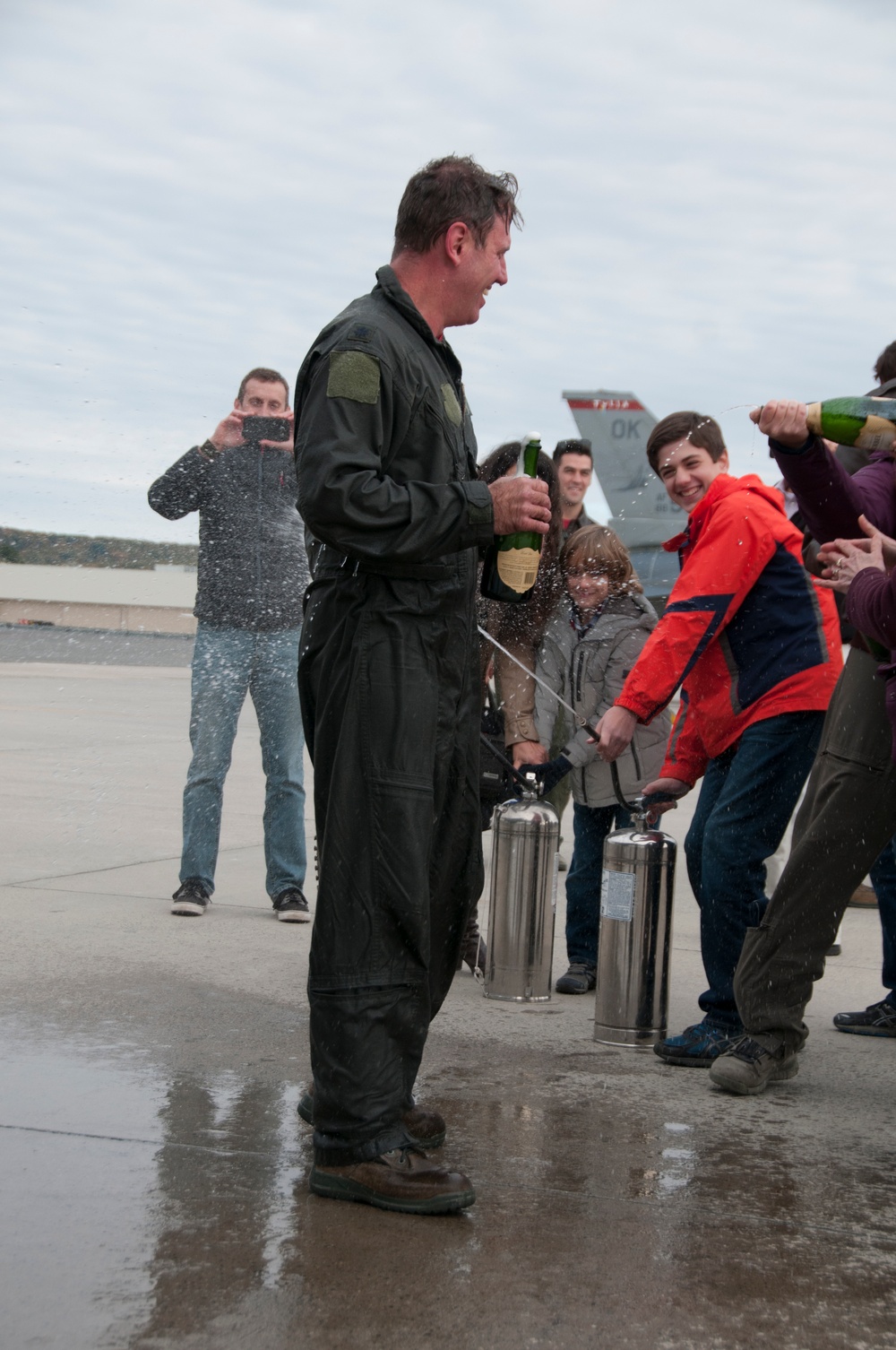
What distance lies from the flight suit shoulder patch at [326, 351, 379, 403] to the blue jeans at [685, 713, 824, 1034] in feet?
5.89

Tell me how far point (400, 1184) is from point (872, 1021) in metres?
2.43

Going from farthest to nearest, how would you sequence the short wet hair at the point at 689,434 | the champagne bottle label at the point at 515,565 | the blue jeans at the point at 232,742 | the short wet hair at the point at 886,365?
the blue jeans at the point at 232,742 → the short wet hair at the point at 689,434 → the short wet hair at the point at 886,365 → the champagne bottle label at the point at 515,565

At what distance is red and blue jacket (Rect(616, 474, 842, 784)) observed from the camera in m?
4.25

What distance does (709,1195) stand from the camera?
10.3 feet

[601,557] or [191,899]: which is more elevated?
[601,557]

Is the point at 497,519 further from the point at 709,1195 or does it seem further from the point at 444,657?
the point at 709,1195

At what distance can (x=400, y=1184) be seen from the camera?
2949mm

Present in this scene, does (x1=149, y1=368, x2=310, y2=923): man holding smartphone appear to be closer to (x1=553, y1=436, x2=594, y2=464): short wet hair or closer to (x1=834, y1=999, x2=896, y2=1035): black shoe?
(x1=553, y1=436, x2=594, y2=464): short wet hair

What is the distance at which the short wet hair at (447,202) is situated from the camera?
3.24 metres

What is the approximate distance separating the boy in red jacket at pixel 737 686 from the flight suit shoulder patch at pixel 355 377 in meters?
1.54

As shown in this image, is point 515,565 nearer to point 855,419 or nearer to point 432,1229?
point 855,419

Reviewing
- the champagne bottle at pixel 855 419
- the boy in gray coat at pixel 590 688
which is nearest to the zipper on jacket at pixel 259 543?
the boy in gray coat at pixel 590 688

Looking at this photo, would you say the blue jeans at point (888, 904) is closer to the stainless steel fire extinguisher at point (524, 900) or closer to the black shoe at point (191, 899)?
the stainless steel fire extinguisher at point (524, 900)

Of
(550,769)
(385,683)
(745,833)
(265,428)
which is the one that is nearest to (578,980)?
(550,769)
